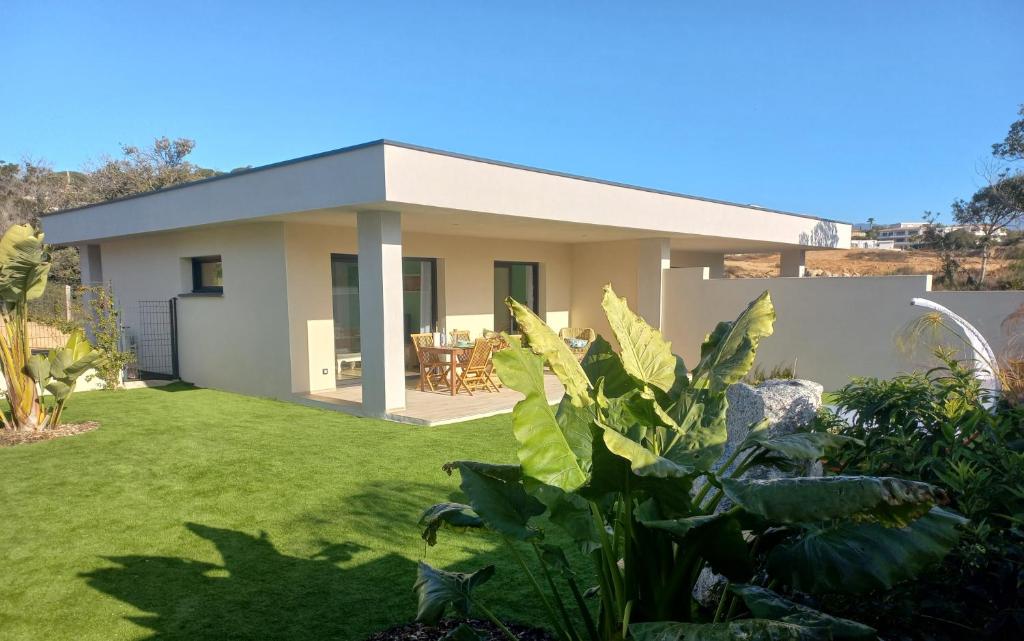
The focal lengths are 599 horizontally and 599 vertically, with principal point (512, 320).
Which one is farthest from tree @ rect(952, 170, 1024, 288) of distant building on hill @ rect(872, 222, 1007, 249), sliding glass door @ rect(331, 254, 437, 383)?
sliding glass door @ rect(331, 254, 437, 383)

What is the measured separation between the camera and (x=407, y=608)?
3619 mm

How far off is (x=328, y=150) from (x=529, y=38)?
1159cm

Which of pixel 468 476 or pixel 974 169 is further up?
pixel 974 169

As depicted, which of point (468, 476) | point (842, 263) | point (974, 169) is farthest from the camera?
point (842, 263)

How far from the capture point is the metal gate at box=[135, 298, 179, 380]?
12.9 meters

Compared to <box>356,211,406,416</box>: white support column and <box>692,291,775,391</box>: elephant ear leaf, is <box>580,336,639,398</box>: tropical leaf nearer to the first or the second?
<box>692,291,775,391</box>: elephant ear leaf

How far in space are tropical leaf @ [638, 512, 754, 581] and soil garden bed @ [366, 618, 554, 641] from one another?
4.65 feet

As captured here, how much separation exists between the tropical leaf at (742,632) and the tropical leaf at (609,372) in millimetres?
1197

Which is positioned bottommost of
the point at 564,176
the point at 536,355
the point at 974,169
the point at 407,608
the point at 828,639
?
the point at 407,608

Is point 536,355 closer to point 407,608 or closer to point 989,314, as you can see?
point 407,608

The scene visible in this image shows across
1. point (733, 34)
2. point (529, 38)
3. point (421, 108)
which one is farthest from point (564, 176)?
point (421, 108)

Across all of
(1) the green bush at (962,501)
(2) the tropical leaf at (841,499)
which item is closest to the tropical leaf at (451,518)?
(2) the tropical leaf at (841,499)

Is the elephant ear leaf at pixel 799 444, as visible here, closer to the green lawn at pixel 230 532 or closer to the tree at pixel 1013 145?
the green lawn at pixel 230 532

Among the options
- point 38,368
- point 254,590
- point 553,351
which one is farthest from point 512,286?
point 553,351
